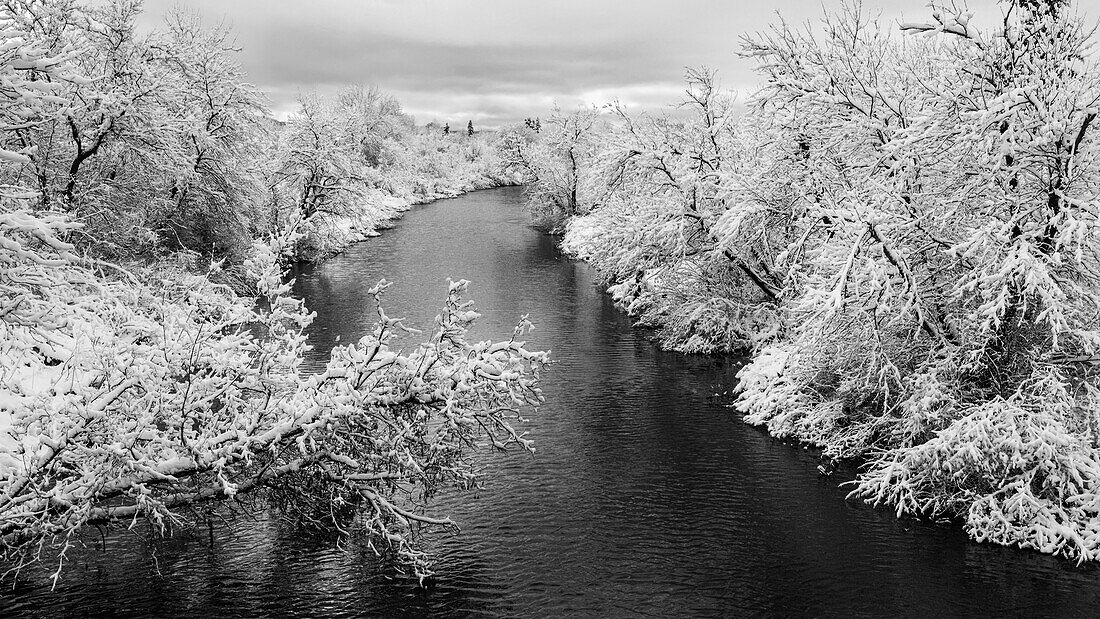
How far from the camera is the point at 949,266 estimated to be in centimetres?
1758

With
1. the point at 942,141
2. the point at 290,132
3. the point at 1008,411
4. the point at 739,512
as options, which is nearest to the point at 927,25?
the point at 942,141

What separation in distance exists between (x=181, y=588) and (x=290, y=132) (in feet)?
127

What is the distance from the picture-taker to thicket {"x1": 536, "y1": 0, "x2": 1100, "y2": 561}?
1484 cm

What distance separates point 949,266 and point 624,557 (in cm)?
1041

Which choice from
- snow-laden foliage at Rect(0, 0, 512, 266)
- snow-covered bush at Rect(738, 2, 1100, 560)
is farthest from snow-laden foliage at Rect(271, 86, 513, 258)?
snow-covered bush at Rect(738, 2, 1100, 560)

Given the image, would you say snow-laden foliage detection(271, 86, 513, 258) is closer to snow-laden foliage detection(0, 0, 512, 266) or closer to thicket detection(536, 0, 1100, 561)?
snow-laden foliage detection(0, 0, 512, 266)

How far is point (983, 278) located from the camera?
50.0ft

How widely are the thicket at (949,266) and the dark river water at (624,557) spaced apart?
3.88 feet

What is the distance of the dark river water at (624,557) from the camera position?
12.0 meters

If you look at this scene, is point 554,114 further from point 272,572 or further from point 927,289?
point 272,572

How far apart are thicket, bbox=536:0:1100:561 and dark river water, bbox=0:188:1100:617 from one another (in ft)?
3.88

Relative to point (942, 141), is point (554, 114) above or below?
above

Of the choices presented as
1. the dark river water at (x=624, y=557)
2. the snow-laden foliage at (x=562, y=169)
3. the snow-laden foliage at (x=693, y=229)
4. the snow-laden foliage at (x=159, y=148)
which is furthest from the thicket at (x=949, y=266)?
the snow-laden foliage at (x=562, y=169)

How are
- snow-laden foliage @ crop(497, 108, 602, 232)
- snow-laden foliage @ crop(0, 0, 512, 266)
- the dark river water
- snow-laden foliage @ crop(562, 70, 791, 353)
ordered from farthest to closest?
snow-laden foliage @ crop(497, 108, 602, 232) → snow-laden foliage @ crop(562, 70, 791, 353) → snow-laden foliage @ crop(0, 0, 512, 266) → the dark river water
